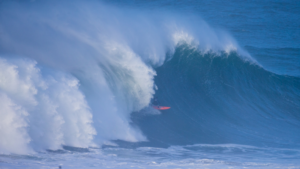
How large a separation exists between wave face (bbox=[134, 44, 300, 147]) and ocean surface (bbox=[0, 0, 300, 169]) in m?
0.04

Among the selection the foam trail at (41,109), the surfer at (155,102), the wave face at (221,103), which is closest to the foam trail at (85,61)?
the foam trail at (41,109)

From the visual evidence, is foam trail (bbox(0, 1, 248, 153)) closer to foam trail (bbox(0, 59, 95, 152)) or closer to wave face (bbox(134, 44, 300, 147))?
foam trail (bbox(0, 59, 95, 152))

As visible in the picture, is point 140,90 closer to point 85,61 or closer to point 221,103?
point 85,61

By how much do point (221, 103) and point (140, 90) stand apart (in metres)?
3.09

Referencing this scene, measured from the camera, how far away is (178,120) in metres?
9.01

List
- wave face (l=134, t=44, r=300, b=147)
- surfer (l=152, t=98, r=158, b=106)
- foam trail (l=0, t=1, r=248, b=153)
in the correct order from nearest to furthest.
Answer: foam trail (l=0, t=1, r=248, b=153)
wave face (l=134, t=44, r=300, b=147)
surfer (l=152, t=98, r=158, b=106)

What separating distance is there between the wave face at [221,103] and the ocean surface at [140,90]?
4 cm

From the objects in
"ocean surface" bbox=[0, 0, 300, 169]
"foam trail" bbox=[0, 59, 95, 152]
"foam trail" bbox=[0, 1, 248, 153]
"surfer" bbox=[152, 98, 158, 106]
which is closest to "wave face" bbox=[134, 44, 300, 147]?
"ocean surface" bbox=[0, 0, 300, 169]

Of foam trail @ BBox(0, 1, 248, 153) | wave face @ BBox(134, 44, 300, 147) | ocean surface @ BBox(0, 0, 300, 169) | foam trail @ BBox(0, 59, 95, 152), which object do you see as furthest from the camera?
wave face @ BBox(134, 44, 300, 147)

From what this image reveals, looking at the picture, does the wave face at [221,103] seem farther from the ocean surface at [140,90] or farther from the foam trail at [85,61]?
the foam trail at [85,61]

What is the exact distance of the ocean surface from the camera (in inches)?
248

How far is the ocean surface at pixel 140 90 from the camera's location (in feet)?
20.6

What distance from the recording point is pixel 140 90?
9.10 m

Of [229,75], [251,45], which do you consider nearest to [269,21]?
[251,45]
